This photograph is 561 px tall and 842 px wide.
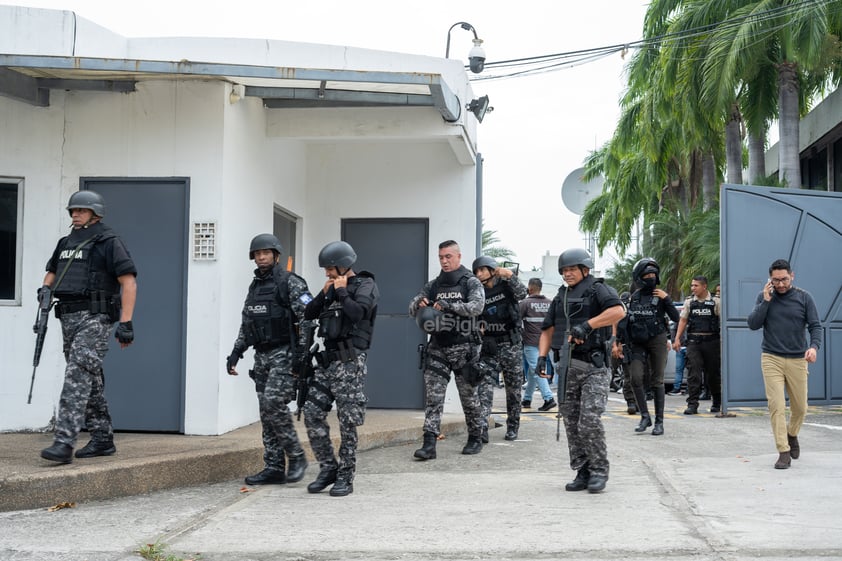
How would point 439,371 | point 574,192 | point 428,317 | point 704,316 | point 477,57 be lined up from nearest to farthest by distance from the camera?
point 428,317 → point 439,371 → point 704,316 → point 477,57 → point 574,192

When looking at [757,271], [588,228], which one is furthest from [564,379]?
[588,228]

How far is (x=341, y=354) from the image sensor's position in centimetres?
667

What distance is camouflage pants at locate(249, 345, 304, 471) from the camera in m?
6.91

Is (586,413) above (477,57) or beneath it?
beneath

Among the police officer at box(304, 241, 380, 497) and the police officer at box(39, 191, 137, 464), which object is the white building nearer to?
the police officer at box(39, 191, 137, 464)

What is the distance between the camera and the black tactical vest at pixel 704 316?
1309cm

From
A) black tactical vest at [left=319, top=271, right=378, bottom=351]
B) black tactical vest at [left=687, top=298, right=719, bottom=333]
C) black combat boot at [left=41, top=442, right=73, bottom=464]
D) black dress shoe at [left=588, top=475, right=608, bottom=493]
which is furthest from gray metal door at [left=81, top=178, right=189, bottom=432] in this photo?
black tactical vest at [left=687, top=298, right=719, bottom=333]

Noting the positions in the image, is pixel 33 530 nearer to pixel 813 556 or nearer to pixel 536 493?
pixel 536 493

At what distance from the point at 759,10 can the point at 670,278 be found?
14493mm

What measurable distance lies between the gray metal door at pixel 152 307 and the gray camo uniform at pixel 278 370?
172 centimetres

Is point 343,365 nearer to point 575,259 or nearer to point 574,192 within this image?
point 575,259

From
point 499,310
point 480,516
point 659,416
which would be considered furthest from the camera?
point 659,416

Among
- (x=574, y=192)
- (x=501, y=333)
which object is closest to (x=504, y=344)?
(x=501, y=333)

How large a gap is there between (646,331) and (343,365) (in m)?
5.19
